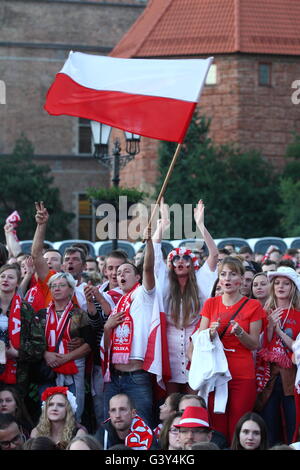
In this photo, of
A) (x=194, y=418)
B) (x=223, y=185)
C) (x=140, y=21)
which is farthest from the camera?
(x=140, y=21)

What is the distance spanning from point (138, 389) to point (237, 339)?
968 mm

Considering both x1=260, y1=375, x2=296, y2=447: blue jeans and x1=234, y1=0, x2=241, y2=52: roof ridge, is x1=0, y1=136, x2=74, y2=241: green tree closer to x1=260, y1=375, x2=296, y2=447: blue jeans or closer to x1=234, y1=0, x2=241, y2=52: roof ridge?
x1=234, y1=0, x2=241, y2=52: roof ridge

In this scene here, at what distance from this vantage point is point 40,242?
1001 cm

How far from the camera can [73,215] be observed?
4162 centimetres

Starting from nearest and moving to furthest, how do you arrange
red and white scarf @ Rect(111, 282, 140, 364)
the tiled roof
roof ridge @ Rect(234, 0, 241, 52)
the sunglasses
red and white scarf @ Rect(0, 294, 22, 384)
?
red and white scarf @ Rect(0, 294, 22, 384)
red and white scarf @ Rect(111, 282, 140, 364)
the sunglasses
roof ridge @ Rect(234, 0, 241, 52)
the tiled roof

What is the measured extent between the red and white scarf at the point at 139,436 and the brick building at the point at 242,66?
30.5 metres

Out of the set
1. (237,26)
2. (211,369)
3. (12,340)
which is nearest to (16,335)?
(12,340)

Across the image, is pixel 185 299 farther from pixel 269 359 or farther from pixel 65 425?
pixel 65 425

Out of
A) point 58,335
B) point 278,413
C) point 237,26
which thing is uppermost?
point 237,26

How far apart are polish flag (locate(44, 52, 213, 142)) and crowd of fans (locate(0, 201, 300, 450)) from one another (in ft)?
2.76

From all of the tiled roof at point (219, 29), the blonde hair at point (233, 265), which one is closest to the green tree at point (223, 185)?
the tiled roof at point (219, 29)

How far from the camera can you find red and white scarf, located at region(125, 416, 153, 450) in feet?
28.6

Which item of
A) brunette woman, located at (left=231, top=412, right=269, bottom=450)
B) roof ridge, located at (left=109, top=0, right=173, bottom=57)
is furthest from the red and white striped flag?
roof ridge, located at (left=109, top=0, right=173, bottom=57)
